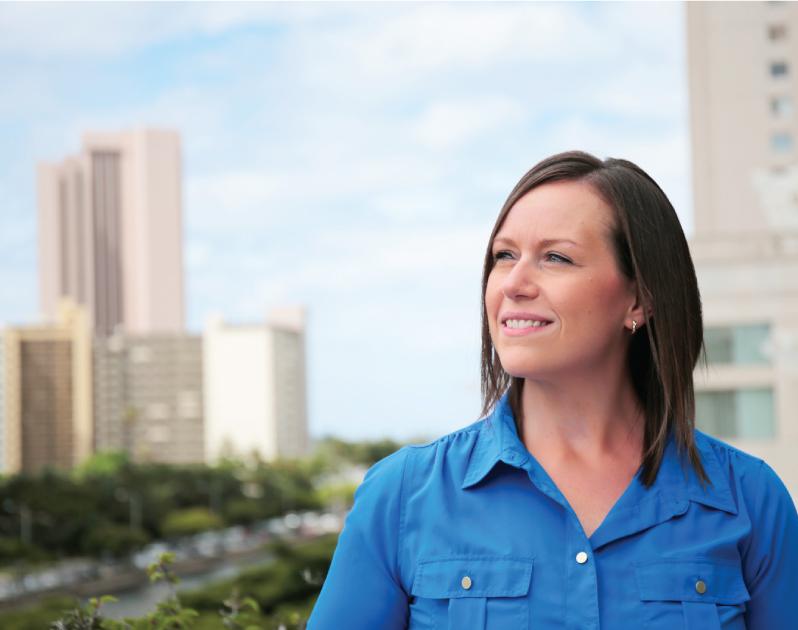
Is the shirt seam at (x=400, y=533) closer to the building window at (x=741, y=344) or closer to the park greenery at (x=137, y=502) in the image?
the building window at (x=741, y=344)

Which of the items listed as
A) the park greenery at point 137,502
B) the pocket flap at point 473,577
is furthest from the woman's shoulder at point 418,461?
the park greenery at point 137,502

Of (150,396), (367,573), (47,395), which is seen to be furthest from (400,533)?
(150,396)

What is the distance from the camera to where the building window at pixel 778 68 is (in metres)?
20.6

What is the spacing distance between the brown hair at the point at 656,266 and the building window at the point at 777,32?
835 inches

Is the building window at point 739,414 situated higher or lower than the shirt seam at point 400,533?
lower

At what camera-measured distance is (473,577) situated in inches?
47.9

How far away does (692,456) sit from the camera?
1.31 m

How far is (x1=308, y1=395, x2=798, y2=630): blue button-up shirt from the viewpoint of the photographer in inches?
47.2

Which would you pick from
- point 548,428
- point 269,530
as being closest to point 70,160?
point 269,530

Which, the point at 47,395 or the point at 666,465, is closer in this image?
the point at 666,465

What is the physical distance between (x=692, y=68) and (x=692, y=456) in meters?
21.1

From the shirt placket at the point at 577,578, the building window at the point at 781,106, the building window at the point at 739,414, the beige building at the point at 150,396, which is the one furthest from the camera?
the beige building at the point at 150,396

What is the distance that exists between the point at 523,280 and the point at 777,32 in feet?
70.3

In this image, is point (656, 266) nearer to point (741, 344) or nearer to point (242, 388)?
point (741, 344)
